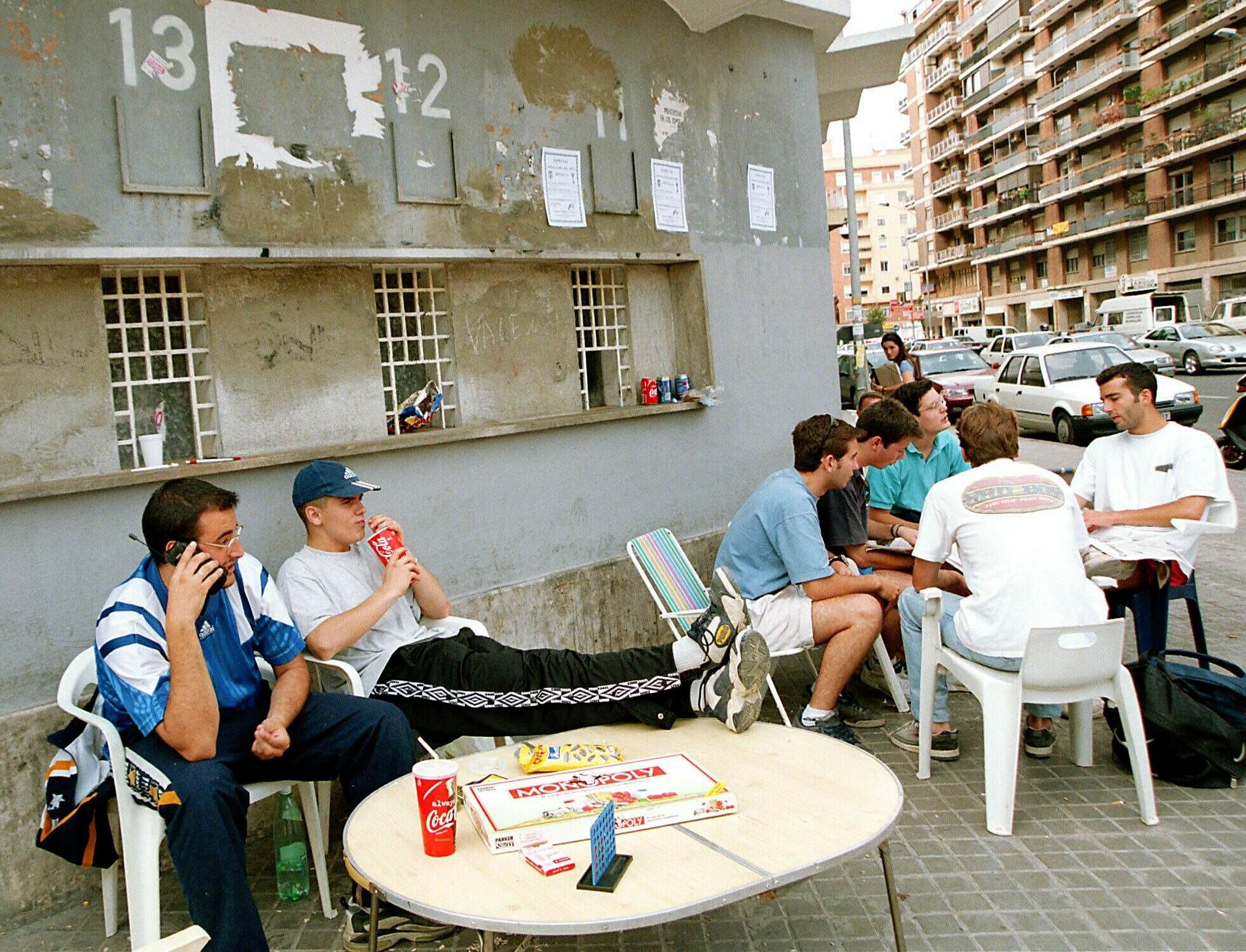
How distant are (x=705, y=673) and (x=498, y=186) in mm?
3152

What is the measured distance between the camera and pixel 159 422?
442cm

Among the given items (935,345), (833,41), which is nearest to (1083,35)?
(935,345)

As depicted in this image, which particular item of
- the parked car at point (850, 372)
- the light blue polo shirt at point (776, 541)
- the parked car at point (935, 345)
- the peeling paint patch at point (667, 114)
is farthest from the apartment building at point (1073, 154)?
the light blue polo shirt at point (776, 541)

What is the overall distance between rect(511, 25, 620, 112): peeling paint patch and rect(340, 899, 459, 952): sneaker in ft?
14.0

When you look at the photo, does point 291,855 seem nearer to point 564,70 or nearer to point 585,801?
point 585,801

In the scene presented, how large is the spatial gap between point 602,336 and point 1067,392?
42.9ft

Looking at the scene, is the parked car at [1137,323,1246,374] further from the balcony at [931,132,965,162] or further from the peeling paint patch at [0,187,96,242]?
the balcony at [931,132,965,162]

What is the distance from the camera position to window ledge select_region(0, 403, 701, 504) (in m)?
3.78

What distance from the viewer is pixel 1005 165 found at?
6512 cm

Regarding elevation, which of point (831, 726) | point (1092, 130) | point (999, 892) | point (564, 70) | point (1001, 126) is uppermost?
point (1001, 126)

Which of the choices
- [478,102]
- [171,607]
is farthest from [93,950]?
[478,102]

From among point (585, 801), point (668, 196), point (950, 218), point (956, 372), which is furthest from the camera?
point (950, 218)

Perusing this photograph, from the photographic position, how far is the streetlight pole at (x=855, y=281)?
1687cm

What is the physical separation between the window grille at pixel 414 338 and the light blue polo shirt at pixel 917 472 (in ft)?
8.65
